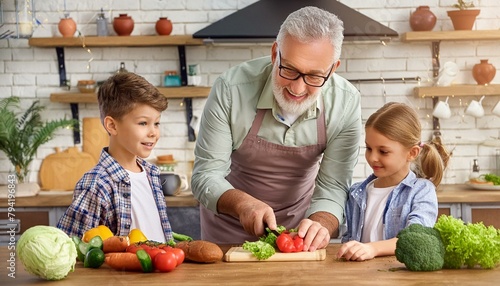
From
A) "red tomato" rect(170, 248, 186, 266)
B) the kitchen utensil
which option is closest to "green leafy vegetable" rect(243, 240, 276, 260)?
"red tomato" rect(170, 248, 186, 266)

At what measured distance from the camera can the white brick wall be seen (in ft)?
16.7

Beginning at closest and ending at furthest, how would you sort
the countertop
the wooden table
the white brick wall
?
the wooden table, the countertop, the white brick wall

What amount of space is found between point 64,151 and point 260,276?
345 centimetres

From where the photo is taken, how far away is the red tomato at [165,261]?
1991mm

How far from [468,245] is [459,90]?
10.1 feet

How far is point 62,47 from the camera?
203 inches

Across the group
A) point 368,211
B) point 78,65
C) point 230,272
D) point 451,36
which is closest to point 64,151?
point 78,65

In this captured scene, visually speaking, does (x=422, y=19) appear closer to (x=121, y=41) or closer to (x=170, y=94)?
(x=170, y=94)

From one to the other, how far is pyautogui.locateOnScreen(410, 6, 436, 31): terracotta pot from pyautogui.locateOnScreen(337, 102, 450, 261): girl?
2.33 metres

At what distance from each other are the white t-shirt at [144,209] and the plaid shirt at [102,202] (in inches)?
1.5

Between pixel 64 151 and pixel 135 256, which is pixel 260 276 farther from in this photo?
pixel 64 151

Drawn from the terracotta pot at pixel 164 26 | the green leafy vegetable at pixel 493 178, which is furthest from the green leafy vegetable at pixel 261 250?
the terracotta pot at pixel 164 26

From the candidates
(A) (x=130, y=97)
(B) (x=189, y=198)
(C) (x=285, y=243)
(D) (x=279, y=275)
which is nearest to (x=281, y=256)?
(C) (x=285, y=243)

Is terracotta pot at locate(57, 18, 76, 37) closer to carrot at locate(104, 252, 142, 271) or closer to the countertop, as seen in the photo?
the countertop
